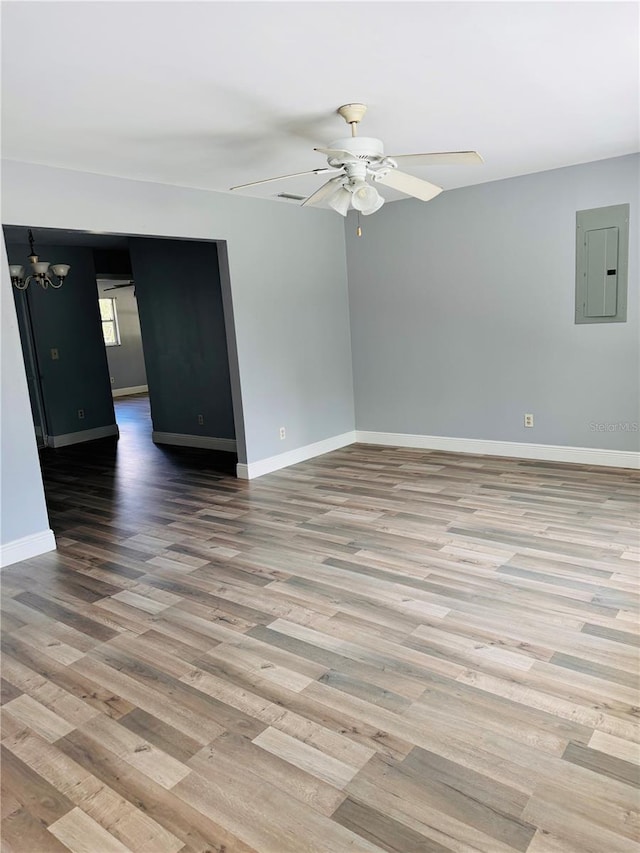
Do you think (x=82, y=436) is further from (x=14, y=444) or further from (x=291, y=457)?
(x=14, y=444)

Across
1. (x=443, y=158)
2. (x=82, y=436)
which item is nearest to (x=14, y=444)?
(x=443, y=158)

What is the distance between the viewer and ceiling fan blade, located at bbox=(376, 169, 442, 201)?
10.3 feet

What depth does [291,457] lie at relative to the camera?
18.4 feet

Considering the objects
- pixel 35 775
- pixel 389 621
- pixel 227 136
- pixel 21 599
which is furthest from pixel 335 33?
pixel 21 599

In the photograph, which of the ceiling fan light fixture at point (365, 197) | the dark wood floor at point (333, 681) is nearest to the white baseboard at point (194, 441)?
the dark wood floor at point (333, 681)

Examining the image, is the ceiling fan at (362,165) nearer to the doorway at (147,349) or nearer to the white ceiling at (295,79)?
the white ceiling at (295,79)

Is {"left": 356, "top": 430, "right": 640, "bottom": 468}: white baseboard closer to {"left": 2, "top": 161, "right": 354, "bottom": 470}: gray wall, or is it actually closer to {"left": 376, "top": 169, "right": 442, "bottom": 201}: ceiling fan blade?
{"left": 2, "top": 161, "right": 354, "bottom": 470}: gray wall

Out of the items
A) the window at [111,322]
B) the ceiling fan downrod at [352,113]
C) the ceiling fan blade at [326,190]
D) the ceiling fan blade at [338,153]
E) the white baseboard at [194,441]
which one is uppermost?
the ceiling fan downrod at [352,113]

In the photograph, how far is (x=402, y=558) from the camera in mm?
3328

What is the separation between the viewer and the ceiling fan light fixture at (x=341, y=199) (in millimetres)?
3170

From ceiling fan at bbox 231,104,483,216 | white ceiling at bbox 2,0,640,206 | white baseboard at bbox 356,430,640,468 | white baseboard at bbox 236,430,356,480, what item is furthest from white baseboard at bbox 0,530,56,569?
white baseboard at bbox 356,430,640,468

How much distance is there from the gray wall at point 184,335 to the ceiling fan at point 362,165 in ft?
10.4

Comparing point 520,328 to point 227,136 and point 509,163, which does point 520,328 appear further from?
point 227,136

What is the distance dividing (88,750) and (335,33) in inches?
108
